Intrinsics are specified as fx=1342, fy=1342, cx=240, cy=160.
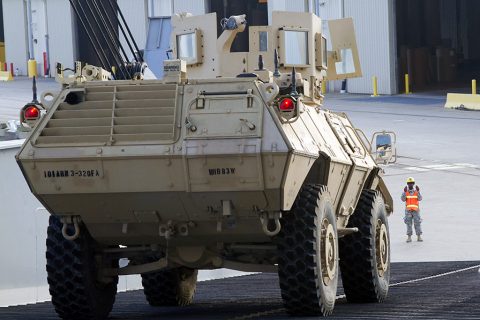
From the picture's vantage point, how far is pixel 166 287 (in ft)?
46.1

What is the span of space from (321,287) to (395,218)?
18.1m

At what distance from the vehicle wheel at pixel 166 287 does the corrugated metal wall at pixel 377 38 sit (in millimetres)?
33231

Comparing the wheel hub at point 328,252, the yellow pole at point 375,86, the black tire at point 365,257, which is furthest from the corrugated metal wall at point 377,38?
the wheel hub at point 328,252

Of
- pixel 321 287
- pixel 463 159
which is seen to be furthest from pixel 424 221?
pixel 321 287

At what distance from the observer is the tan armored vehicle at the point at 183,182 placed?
11008mm

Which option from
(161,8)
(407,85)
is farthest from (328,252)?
(161,8)

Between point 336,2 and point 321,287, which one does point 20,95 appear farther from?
point 321,287

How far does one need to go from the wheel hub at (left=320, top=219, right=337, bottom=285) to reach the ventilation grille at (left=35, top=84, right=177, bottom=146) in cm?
168

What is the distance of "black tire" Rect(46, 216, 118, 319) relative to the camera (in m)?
11.7

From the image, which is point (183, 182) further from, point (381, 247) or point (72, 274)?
point (381, 247)

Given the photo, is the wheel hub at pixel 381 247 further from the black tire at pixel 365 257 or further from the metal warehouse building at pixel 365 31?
the metal warehouse building at pixel 365 31

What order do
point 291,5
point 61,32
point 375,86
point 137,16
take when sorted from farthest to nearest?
1. point 61,32
2. point 137,16
3. point 291,5
4. point 375,86

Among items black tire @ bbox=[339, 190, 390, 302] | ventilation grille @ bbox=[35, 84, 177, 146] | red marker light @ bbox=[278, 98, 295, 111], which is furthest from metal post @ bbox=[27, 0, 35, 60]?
red marker light @ bbox=[278, 98, 295, 111]

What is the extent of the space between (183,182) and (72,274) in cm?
145
